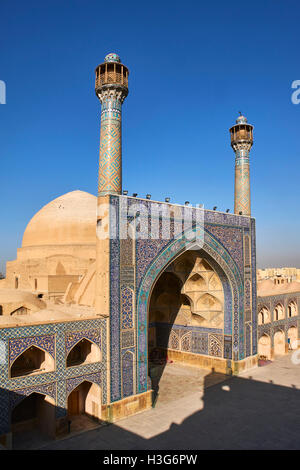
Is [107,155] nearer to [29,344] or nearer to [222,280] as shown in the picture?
[29,344]

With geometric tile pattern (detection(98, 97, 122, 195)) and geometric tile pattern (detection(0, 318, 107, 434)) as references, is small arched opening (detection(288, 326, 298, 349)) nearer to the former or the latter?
geometric tile pattern (detection(0, 318, 107, 434))

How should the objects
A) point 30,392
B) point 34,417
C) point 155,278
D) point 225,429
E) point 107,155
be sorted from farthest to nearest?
point 155,278 → point 107,155 → point 34,417 → point 225,429 → point 30,392

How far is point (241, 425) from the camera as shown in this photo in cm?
784

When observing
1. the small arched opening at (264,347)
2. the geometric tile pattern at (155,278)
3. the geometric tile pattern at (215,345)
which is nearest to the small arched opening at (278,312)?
the small arched opening at (264,347)

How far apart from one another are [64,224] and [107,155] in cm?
712

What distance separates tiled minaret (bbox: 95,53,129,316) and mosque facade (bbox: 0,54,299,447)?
0.03m

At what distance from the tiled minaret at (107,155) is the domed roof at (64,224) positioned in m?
6.76

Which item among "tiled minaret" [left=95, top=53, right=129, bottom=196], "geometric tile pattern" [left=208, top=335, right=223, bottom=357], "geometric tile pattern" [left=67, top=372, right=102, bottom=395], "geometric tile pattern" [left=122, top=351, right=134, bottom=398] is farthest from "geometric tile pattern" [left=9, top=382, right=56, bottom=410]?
"geometric tile pattern" [left=208, top=335, right=223, bottom=357]

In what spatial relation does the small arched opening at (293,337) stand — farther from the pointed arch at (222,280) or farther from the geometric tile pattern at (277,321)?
the pointed arch at (222,280)

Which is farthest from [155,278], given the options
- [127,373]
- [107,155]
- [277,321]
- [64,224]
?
[277,321]

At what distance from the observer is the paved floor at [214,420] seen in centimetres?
694

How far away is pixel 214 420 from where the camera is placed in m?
8.07

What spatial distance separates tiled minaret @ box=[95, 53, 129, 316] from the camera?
808cm
